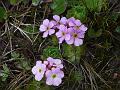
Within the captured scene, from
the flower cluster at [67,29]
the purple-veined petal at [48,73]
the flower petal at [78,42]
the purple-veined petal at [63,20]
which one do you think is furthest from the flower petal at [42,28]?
the purple-veined petal at [48,73]

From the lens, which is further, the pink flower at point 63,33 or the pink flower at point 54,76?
the pink flower at point 63,33

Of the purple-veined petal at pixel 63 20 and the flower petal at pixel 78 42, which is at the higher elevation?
the purple-veined petal at pixel 63 20

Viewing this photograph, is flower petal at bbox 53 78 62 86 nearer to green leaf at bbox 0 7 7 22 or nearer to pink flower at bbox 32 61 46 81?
pink flower at bbox 32 61 46 81

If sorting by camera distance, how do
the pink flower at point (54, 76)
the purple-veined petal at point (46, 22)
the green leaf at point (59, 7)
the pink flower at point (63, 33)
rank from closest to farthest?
the pink flower at point (54, 76) → the pink flower at point (63, 33) → the purple-veined petal at point (46, 22) → the green leaf at point (59, 7)

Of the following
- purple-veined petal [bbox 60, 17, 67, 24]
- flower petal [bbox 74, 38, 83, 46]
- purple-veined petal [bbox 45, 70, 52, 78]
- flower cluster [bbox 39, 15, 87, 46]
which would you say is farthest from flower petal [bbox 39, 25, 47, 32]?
purple-veined petal [bbox 45, 70, 52, 78]

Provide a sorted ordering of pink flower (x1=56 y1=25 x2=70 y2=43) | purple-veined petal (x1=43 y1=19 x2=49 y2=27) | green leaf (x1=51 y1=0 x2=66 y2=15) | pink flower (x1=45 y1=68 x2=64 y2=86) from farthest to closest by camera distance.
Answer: green leaf (x1=51 y1=0 x2=66 y2=15) → purple-veined petal (x1=43 y1=19 x2=49 y2=27) → pink flower (x1=56 y1=25 x2=70 y2=43) → pink flower (x1=45 y1=68 x2=64 y2=86)

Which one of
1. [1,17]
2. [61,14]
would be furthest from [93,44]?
[1,17]

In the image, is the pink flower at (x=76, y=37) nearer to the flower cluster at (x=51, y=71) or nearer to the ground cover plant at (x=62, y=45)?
the ground cover plant at (x=62, y=45)

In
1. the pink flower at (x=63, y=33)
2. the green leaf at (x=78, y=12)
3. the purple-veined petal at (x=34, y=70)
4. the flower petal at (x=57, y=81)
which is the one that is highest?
the green leaf at (x=78, y=12)
